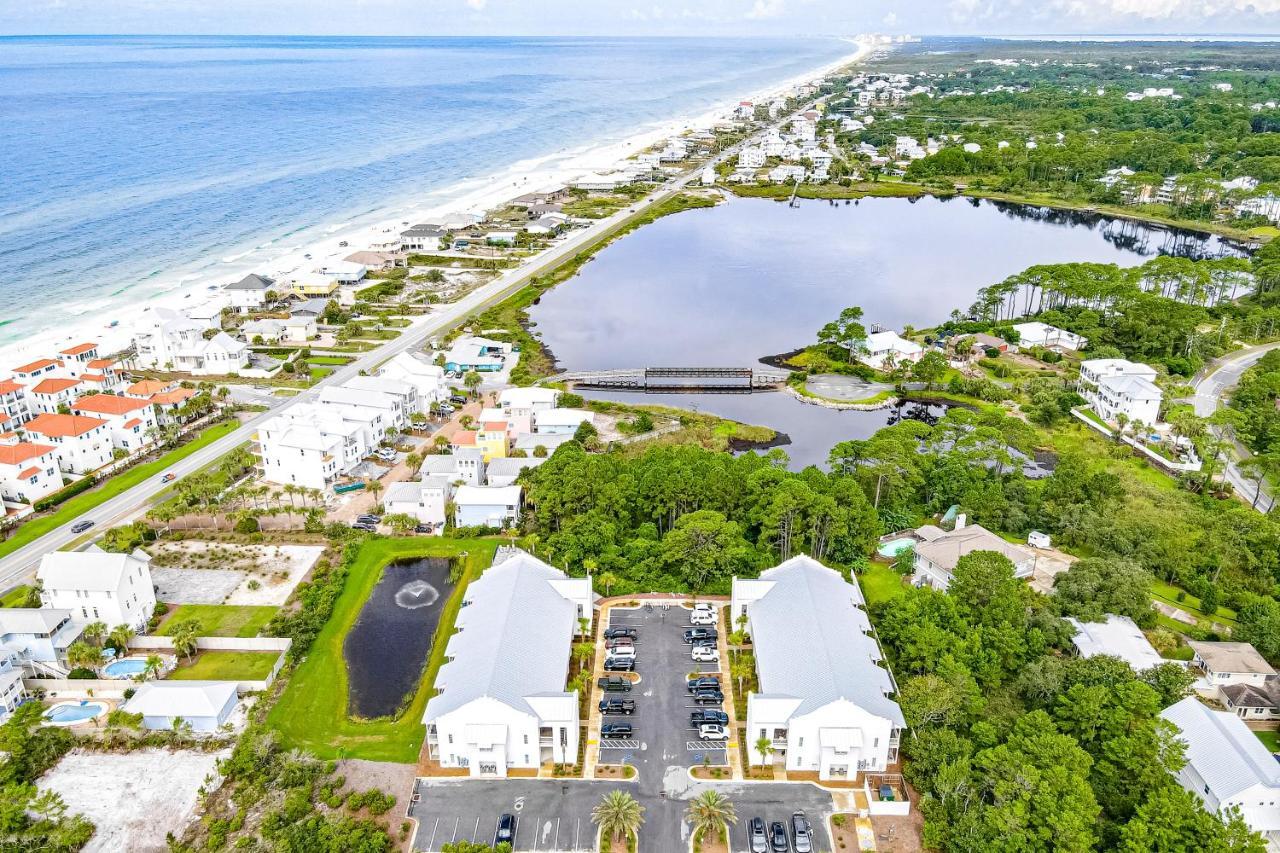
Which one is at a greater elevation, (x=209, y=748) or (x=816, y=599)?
(x=816, y=599)

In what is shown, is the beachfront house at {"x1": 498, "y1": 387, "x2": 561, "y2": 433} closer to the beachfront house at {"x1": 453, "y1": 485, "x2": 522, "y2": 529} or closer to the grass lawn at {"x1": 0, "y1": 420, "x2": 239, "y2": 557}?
the beachfront house at {"x1": 453, "y1": 485, "x2": 522, "y2": 529}

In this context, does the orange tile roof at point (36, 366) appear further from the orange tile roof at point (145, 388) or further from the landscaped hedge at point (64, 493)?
the landscaped hedge at point (64, 493)

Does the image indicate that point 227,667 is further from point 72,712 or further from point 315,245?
point 315,245

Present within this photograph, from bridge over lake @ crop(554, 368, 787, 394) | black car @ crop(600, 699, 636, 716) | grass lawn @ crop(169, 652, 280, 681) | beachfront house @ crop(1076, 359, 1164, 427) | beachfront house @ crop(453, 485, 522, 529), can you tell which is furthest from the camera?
bridge over lake @ crop(554, 368, 787, 394)

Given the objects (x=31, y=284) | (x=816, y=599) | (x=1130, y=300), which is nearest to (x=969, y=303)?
(x=1130, y=300)

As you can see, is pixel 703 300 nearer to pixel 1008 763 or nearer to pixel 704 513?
pixel 704 513

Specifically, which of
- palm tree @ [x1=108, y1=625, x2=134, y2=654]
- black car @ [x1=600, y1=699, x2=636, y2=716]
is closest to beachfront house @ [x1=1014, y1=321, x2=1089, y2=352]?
black car @ [x1=600, y1=699, x2=636, y2=716]

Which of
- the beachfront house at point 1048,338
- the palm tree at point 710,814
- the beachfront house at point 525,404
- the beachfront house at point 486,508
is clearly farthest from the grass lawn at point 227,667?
the beachfront house at point 1048,338
